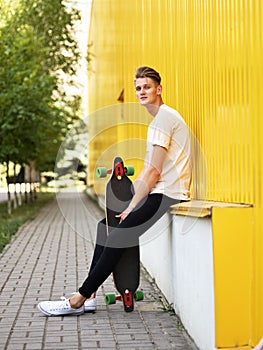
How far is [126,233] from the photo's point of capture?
19.0ft

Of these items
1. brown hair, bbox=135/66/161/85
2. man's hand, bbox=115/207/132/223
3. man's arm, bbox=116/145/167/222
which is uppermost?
brown hair, bbox=135/66/161/85

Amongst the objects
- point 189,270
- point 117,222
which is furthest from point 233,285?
point 117,222

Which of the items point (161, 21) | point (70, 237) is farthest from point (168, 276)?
point (70, 237)

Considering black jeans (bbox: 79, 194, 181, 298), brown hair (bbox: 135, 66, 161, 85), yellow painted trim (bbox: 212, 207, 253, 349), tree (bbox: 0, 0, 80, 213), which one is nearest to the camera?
yellow painted trim (bbox: 212, 207, 253, 349)

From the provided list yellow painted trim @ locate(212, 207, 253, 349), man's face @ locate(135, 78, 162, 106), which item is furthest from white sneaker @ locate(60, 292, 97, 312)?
yellow painted trim @ locate(212, 207, 253, 349)

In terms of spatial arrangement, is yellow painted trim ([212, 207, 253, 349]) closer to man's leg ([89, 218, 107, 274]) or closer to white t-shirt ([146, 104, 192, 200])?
white t-shirt ([146, 104, 192, 200])

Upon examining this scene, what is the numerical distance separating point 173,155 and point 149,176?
240 millimetres

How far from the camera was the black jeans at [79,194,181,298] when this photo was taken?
227 inches

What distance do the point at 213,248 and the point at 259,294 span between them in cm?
36

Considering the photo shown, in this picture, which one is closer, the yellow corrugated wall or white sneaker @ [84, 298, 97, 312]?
the yellow corrugated wall

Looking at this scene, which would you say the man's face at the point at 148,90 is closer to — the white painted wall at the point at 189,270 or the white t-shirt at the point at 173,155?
the white t-shirt at the point at 173,155

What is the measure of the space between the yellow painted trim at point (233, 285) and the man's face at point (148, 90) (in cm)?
177

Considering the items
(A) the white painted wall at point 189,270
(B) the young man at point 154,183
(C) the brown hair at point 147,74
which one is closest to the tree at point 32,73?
(A) the white painted wall at point 189,270

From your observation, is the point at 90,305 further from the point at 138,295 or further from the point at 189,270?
the point at 189,270
